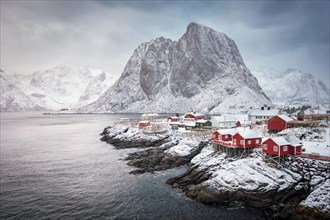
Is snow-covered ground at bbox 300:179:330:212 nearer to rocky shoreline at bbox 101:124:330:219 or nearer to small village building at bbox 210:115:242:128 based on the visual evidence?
rocky shoreline at bbox 101:124:330:219

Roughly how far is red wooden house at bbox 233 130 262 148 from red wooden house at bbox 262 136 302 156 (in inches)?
199

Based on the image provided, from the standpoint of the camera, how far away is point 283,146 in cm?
3584

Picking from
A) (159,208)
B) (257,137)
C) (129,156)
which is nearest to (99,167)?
(129,156)

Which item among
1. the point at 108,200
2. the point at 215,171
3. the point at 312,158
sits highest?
the point at 312,158

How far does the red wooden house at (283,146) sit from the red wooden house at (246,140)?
5045mm

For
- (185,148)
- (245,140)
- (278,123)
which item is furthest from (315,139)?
(185,148)

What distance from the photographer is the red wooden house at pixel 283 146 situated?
35.8 metres

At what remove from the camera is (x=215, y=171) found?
1473 inches

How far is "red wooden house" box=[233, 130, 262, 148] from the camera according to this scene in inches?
1650

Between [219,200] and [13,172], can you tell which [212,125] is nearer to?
[219,200]

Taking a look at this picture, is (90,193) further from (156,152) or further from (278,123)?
(278,123)

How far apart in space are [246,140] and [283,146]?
6.98 metres

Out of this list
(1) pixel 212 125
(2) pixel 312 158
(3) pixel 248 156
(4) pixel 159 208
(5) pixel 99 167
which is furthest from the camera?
(1) pixel 212 125

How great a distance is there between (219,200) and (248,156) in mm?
12420
